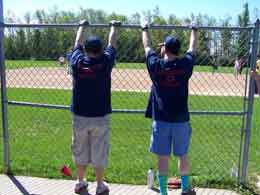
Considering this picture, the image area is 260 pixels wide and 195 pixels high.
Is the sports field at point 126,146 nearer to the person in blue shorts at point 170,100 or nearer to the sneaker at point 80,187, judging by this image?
the sneaker at point 80,187

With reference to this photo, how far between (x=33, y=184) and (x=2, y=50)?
6.01ft

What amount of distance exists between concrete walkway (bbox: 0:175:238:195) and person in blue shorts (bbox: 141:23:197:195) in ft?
2.16

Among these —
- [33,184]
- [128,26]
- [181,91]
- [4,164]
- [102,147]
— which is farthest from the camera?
[4,164]

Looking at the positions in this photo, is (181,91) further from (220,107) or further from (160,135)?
(220,107)

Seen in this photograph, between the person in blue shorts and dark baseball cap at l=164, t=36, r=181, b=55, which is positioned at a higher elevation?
dark baseball cap at l=164, t=36, r=181, b=55

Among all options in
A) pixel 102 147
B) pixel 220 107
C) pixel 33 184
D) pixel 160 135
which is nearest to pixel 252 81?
pixel 160 135

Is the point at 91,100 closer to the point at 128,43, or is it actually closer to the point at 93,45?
the point at 93,45

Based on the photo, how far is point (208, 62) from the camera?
6.55m

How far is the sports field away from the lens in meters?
6.53

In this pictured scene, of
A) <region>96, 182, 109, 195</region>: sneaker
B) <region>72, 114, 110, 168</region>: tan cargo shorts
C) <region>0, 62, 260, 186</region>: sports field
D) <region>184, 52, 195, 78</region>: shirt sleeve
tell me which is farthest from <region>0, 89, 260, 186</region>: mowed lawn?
<region>184, 52, 195, 78</region>: shirt sleeve

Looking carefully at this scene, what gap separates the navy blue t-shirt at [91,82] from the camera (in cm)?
488

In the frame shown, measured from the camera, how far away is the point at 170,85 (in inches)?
187

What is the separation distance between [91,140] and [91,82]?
71cm

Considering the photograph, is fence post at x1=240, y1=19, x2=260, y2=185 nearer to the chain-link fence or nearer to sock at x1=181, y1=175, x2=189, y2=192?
the chain-link fence
